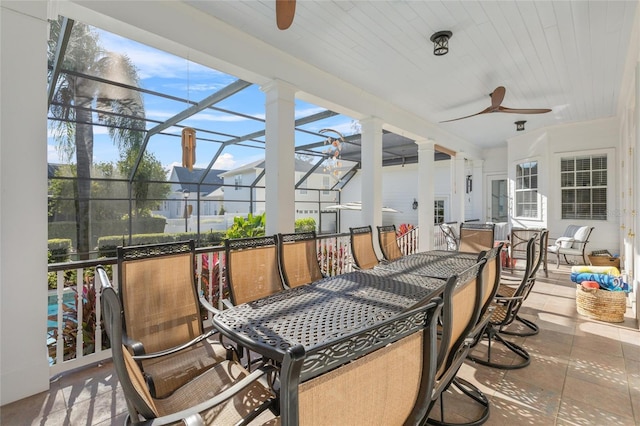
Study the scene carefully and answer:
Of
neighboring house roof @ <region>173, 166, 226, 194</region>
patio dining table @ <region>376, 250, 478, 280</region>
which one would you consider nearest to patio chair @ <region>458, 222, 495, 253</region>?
patio dining table @ <region>376, 250, 478, 280</region>

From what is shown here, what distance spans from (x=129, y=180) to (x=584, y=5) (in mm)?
8663

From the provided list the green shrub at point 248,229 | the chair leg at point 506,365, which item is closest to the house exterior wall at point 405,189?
the green shrub at point 248,229

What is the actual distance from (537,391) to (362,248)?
2.17m

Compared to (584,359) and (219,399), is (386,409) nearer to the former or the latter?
(219,399)

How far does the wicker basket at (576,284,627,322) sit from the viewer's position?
3.49m

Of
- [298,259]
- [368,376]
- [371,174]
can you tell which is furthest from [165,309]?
[371,174]

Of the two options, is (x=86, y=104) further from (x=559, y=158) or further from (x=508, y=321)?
(x=559, y=158)

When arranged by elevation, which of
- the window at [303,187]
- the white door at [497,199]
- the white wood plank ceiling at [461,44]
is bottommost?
the white door at [497,199]

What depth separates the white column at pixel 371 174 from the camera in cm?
524

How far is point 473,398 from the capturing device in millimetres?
2104

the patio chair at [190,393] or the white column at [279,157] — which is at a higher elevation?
the white column at [279,157]

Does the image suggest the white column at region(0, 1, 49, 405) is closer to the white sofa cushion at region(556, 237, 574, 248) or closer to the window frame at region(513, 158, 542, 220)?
the white sofa cushion at region(556, 237, 574, 248)

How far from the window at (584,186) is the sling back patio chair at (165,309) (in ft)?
28.3

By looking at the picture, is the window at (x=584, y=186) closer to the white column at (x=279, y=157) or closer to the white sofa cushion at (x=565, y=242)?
the white sofa cushion at (x=565, y=242)
